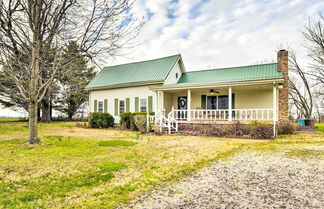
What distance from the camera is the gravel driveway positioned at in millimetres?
2949

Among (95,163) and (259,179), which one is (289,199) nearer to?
(259,179)

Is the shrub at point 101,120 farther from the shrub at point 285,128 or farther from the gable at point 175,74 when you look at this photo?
the shrub at point 285,128

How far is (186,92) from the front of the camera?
55.2ft

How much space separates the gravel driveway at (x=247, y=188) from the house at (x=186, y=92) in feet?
25.5

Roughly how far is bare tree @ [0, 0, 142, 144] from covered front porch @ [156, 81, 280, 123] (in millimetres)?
6839

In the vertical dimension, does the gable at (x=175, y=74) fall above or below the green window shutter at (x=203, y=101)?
above

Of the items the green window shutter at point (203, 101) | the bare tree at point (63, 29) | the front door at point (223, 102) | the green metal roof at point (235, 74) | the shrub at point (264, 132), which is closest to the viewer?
the bare tree at point (63, 29)

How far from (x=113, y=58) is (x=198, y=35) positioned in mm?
13643

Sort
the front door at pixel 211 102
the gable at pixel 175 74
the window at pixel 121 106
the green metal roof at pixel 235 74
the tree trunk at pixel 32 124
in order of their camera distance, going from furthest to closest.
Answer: the window at pixel 121 106 < the gable at pixel 175 74 < the front door at pixel 211 102 < the green metal roof at pixel 235 74 < the tree trunk at pixel 32 124

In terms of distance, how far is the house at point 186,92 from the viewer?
1359 centimetres

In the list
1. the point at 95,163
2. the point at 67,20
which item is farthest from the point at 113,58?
the point at 95,163

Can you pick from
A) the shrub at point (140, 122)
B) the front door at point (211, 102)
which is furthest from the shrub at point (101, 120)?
the front door at point (211, 102)

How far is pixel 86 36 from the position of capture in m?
7.56

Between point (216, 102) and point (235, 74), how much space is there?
8.42 ft
